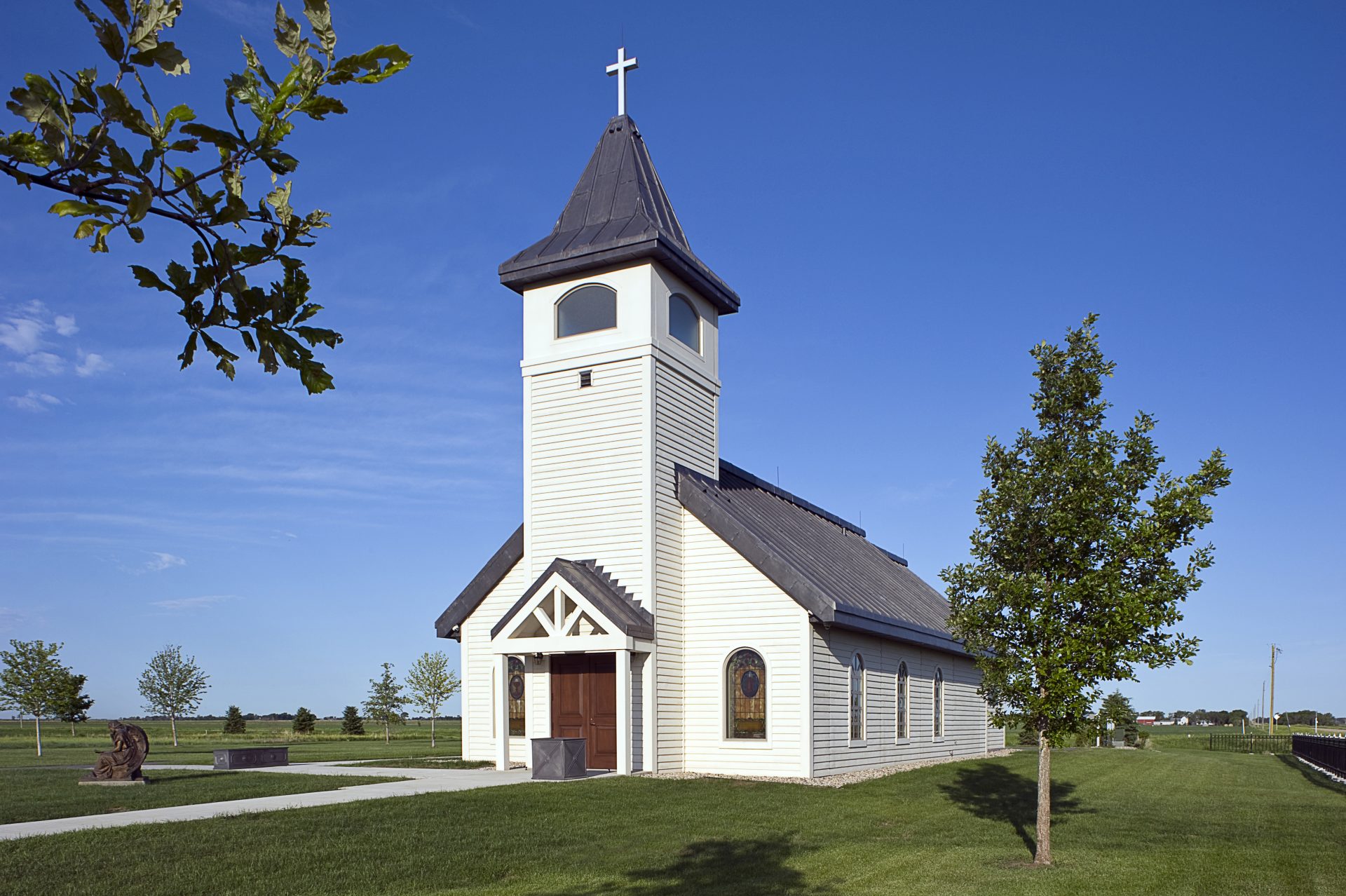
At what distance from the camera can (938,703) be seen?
3033 cm

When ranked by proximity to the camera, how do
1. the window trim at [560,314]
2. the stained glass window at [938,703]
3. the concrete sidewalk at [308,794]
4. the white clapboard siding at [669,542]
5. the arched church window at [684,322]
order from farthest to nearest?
the stained glass window at [938,703], the arched church window at [684,322], the window trim at [560,314], the white clapboard siding at [669,542], the concrete sidewalk at [308,794]

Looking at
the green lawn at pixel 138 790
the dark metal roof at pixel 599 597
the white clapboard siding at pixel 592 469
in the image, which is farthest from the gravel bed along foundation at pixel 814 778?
the green lawn at pixel 138 790

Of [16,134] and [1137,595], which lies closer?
[16,134]

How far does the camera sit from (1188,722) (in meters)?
122

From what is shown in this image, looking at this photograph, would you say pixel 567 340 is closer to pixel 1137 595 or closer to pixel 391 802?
pixel 391 802

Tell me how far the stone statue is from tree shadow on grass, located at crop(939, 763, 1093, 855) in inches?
575

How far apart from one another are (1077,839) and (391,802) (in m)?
9.72

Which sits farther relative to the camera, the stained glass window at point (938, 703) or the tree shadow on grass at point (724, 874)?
the stained glass window at point (938, 703)

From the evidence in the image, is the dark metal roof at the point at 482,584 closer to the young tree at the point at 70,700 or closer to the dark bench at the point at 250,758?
the dark bench at the point at 250,758

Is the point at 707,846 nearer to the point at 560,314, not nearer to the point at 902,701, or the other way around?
the point at 560,314

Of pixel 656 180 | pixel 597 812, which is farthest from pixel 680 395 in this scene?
pixel 597 812

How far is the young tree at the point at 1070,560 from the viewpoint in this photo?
12484 millimetres

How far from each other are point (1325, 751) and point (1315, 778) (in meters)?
3.74

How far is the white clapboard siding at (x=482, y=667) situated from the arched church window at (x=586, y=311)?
5.86m
